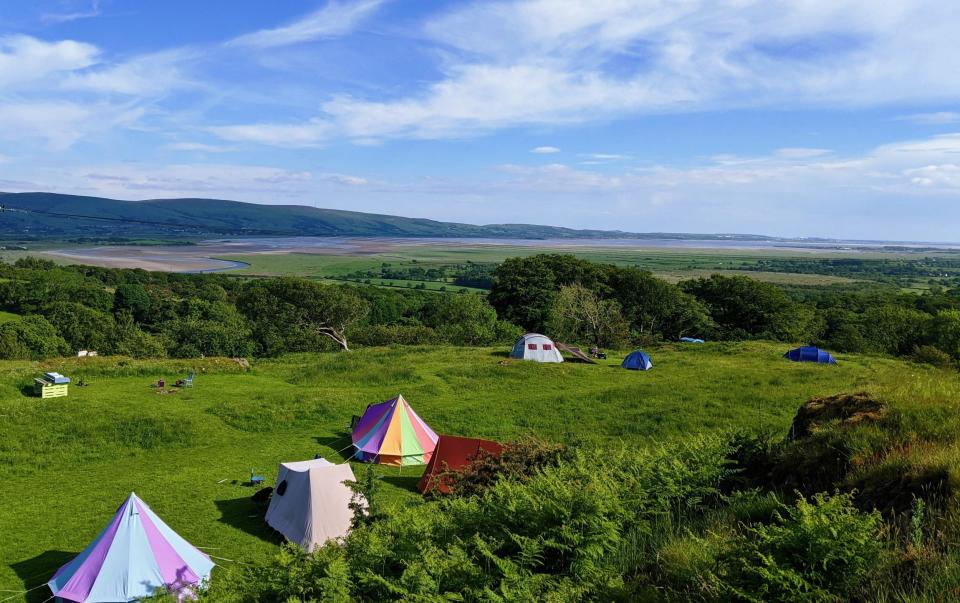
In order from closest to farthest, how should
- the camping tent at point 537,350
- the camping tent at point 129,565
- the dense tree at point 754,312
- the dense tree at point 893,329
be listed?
the camping tent at point 129,565 < the camping tent at point 537,350 < the dense tree at point 893,329 < the dense tree at point 754,312

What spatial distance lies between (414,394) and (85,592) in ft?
59.8

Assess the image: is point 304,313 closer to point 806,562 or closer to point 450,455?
point 450,455

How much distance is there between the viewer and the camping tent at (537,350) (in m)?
37.5

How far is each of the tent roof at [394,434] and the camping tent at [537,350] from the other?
17251mm

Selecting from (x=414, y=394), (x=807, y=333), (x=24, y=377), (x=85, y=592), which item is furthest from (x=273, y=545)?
(x=807, y=333)

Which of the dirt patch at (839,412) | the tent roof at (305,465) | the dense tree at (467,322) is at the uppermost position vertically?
the dirt patch at (839,412)

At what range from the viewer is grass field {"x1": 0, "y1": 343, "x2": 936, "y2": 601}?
14508 mm

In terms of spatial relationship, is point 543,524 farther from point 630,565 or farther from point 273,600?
point 273,600

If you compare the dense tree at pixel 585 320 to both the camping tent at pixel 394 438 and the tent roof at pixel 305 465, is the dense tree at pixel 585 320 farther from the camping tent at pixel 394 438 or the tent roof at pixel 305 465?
the tent roof at pixel 305 465

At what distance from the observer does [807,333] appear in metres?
62.2

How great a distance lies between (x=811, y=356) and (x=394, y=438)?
→ 1134 inches

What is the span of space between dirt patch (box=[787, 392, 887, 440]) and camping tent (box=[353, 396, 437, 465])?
12.7 m

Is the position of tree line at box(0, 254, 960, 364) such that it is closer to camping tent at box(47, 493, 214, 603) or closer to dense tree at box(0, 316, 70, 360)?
dense tree at box(0, 316, 70, 360)

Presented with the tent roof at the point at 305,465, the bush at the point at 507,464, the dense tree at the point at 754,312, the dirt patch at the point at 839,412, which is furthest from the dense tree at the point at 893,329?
the tent roof at the point at 305,465
